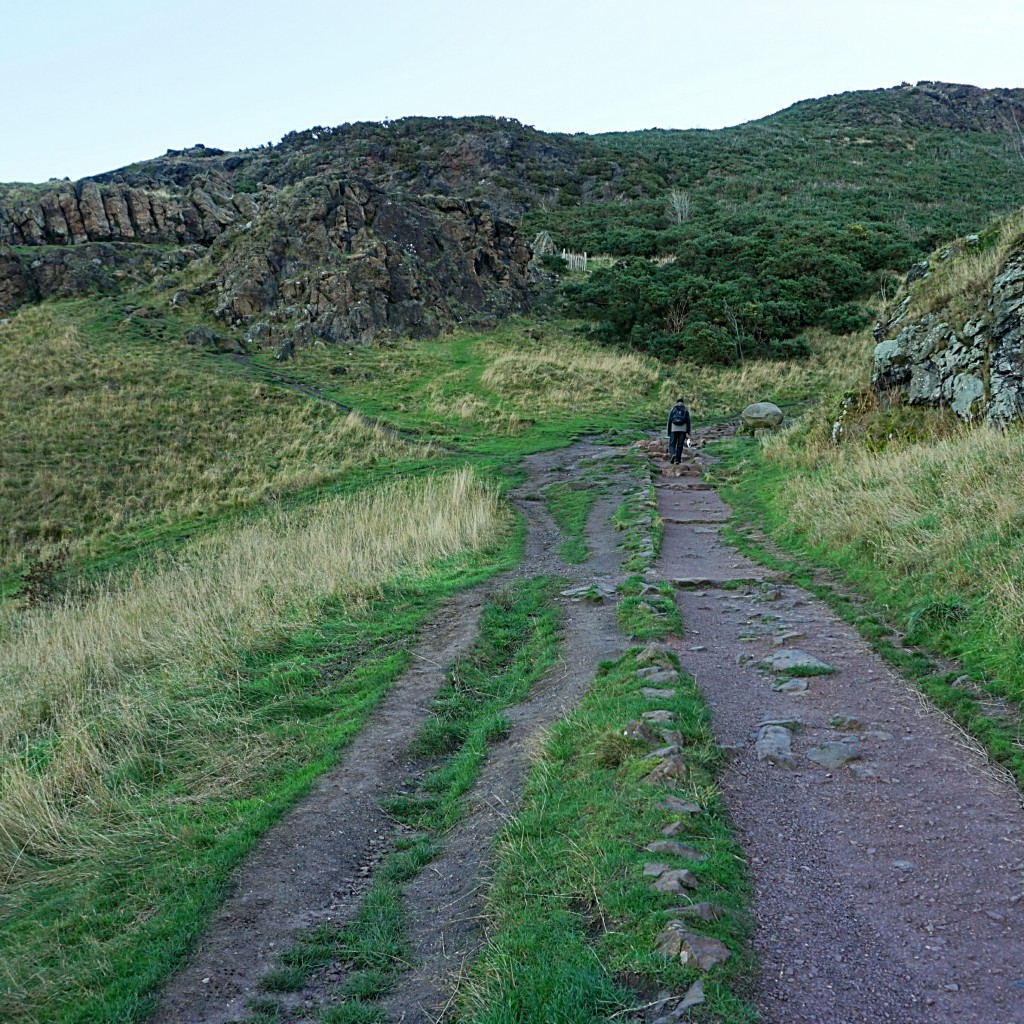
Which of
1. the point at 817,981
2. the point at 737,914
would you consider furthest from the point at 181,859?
the point at 817,981

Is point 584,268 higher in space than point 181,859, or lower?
higher

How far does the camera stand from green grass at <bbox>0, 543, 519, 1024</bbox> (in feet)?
13.9

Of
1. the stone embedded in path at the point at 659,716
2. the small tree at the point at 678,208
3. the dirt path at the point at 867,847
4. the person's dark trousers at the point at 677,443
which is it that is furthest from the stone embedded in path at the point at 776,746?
the small tree at the point at 678,208

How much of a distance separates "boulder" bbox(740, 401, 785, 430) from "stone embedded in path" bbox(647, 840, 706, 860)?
22.8 metres

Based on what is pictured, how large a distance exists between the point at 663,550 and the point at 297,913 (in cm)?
963

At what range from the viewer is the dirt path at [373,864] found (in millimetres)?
4141

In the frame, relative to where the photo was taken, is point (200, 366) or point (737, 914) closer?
point (737, 914)

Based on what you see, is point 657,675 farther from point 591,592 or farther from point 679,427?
point 679,427

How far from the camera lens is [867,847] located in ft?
15.4

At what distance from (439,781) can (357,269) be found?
39.5 meters

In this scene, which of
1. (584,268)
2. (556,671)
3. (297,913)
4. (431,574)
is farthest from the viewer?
(584,268)

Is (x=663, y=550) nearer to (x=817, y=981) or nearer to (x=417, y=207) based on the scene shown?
(x=817, y=981)

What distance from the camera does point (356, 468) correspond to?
2498 centimetres

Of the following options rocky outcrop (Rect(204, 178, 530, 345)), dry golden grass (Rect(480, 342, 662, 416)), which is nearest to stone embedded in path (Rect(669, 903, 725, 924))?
dry golden grass (Rect(480, 342, 662, 416))
